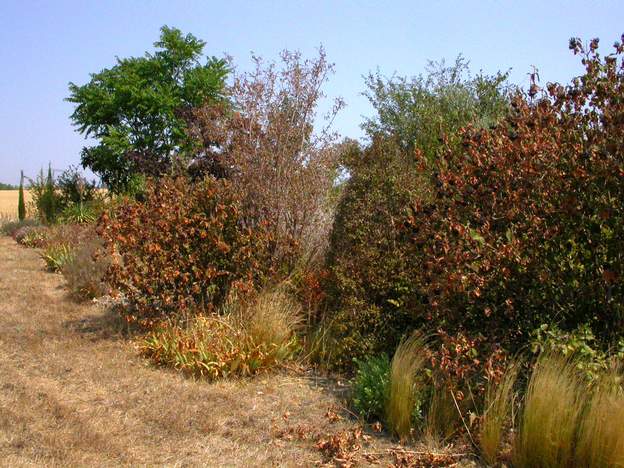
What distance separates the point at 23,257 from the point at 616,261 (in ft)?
41.9

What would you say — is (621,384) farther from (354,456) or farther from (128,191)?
(128,191)

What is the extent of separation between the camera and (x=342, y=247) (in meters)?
7.05

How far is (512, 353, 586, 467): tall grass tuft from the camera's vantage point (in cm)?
420

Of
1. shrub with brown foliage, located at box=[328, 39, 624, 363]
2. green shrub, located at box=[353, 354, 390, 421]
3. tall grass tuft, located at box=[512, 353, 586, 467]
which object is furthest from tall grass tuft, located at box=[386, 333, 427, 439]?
tall grass tuft, located at box=[512, 353, 586, 467]

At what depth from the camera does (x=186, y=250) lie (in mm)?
7738

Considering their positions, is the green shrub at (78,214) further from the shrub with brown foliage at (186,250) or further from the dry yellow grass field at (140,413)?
the dry yellow grass field at (140,413)

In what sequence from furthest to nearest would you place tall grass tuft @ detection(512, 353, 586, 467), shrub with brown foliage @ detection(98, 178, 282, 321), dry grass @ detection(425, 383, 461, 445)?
shrub with brown foliage @ detection(98, 178, 282, 321) < dry grass @ detection(425, 383, 461, 445) < tall grass tuft @ detection(512, 353, 586, 467)

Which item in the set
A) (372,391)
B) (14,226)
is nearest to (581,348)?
(372,391)

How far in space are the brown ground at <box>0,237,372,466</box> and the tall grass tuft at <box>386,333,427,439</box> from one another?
18.0 inches

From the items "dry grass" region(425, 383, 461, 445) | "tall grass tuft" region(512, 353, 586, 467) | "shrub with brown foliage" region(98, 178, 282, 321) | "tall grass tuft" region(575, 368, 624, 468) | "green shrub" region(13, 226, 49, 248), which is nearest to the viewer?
"tall grass tuft" region(575, 368, 624, 468)

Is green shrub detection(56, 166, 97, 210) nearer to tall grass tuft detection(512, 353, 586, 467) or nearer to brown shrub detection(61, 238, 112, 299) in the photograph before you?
brown shrub detection(61, 238, 112, 299)

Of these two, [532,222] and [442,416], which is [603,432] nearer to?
[442,416]

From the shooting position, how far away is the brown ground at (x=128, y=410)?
4766mm

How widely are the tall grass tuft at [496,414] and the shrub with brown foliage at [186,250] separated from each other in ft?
11.0
